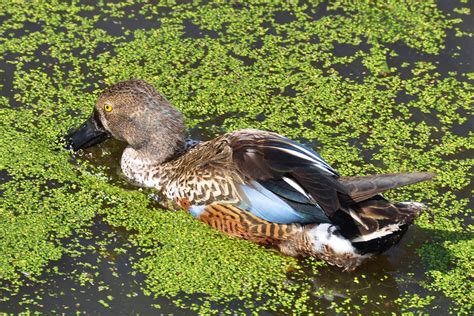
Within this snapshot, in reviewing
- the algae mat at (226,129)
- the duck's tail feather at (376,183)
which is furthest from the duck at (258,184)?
the algae mat at (226,129)

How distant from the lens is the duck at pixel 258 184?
21.1 feet

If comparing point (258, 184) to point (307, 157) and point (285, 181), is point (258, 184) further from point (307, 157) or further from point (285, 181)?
point (307, 157)

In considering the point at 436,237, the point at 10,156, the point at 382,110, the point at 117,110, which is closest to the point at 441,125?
the point at 382,110

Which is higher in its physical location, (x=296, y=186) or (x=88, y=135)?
(x=296, y=186)

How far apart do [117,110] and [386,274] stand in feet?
7.59

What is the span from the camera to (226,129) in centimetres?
788

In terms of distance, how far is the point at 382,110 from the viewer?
8.21m

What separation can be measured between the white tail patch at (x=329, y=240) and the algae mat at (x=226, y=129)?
0.18 m

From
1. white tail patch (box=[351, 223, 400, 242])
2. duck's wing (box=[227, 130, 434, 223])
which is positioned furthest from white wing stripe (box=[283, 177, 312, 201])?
white tail patch (box=[351, 223, 400, 242])

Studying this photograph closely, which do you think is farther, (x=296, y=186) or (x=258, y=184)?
(x=258, y=184)

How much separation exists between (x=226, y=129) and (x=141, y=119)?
0.74 meters

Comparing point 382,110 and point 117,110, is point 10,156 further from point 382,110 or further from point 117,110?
point 382,110

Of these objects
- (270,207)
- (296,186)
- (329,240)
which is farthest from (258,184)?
(329,240)

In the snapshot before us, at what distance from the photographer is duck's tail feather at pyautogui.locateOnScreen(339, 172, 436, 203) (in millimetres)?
6305
